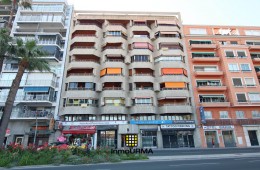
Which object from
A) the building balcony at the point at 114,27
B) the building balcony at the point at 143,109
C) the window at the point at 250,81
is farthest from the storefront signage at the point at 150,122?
the building balcony at the point at 114,27

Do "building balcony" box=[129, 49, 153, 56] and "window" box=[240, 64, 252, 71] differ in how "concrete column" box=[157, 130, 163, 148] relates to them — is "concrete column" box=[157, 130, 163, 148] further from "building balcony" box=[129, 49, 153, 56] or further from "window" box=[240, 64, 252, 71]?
"window" box=[240, 64, 252, 71]

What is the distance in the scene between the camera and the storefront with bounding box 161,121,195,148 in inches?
1043

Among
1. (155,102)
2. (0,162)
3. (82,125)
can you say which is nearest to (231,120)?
(155,102)

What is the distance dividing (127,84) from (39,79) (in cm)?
1492

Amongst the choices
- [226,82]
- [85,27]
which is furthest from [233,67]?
[85,27]

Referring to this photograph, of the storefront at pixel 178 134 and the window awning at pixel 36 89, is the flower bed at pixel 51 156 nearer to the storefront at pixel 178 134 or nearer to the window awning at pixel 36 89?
the storefront at pixel 178 134

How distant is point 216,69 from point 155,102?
14649 millimetres

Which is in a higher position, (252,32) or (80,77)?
(252,32)

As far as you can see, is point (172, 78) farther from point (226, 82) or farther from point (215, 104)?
point (226, 82)

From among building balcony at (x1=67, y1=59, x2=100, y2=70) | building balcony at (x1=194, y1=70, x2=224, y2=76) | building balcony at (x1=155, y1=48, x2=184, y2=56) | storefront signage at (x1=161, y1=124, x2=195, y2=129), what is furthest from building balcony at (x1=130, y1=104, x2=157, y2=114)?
building balcony at (x1=194, y1=70, x2=224, y2=76)

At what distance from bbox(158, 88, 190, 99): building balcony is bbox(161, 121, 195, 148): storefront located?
171 inches

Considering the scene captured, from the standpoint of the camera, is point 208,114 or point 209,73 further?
point 209,73

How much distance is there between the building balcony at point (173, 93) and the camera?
27781 mm

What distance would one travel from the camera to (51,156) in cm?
1166
